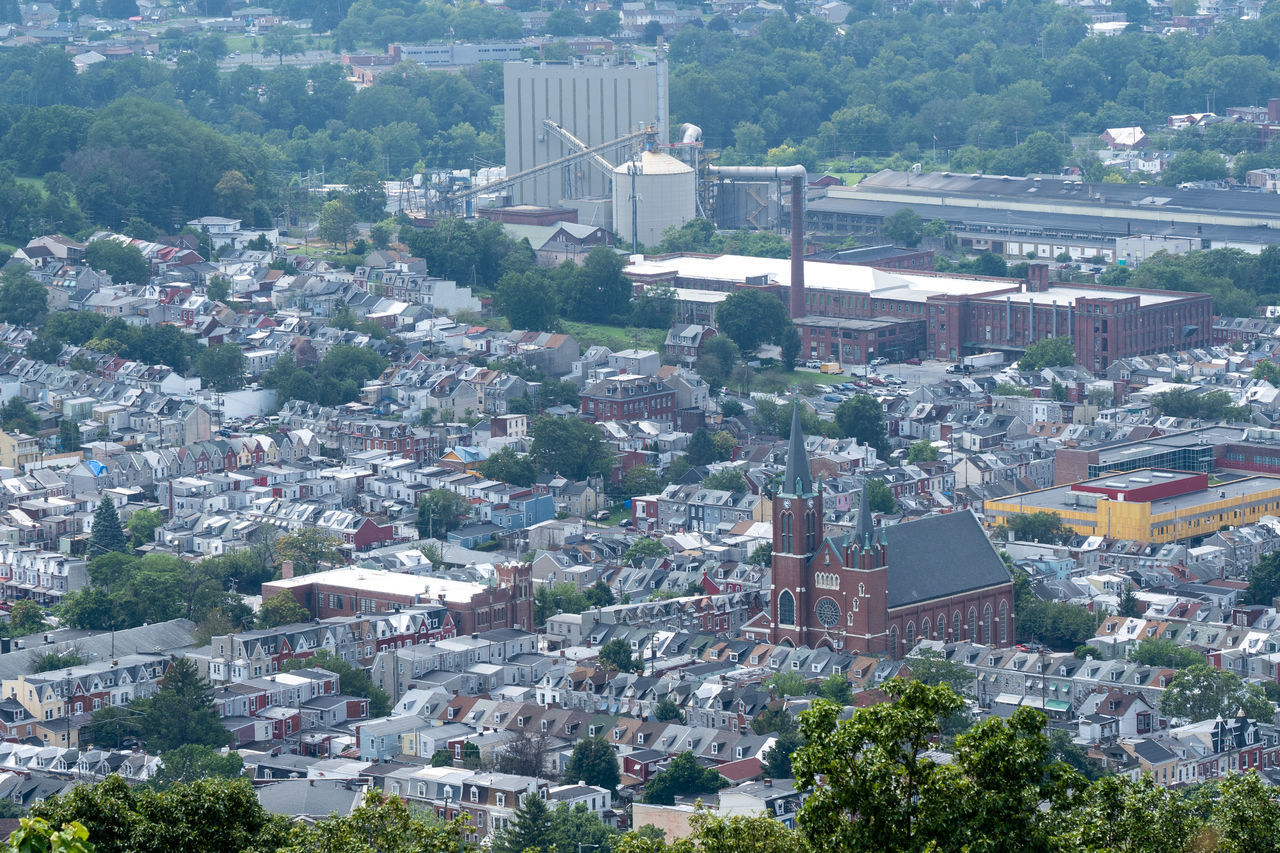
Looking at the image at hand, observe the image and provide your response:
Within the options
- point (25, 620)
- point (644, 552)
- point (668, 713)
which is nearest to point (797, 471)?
point (668, 713)

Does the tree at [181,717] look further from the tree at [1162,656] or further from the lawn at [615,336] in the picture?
the lawn at [615,336]

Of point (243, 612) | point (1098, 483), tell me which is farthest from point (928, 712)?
point (1098, 483)

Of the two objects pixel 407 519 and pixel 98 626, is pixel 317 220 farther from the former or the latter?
pixel 98 626

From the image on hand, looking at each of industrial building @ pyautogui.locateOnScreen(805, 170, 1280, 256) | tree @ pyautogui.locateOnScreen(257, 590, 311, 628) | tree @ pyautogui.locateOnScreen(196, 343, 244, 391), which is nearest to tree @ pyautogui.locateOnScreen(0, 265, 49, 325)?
tree @ pyautogui.locateOnScreen(196, 343, 244, 391)

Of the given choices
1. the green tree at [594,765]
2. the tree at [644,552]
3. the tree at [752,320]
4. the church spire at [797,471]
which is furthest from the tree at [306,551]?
the tree at [752,320]

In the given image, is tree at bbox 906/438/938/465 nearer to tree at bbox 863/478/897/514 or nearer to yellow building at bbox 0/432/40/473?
tree at bbox 863/478/897/514

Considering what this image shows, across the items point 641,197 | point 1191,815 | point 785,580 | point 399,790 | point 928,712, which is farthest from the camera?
point 641,197
